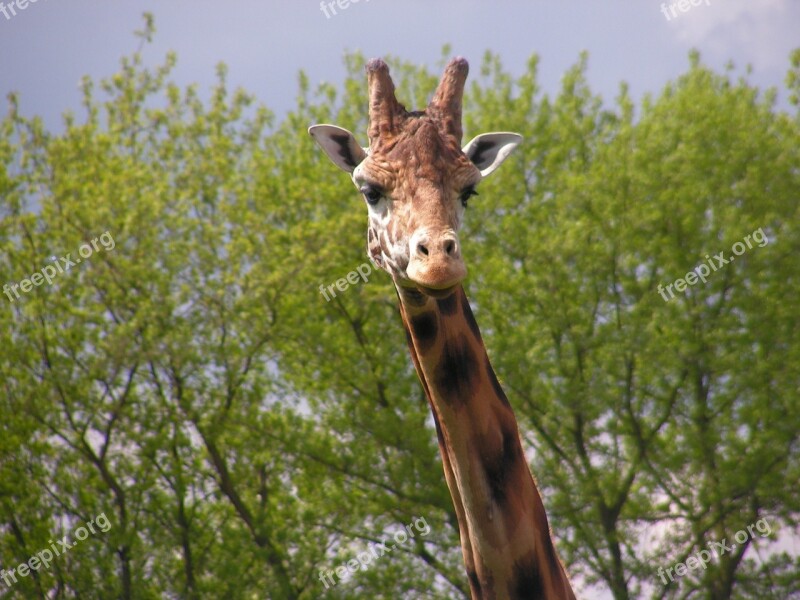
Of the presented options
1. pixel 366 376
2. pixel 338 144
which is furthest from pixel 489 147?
pixel 366 376

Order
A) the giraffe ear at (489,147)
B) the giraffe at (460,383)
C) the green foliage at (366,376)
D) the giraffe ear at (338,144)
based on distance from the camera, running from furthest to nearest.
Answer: the green foliage at (366,376)
the giraffe ear at (489,147)
the giraffe ear at (338,144)
the giraffe at (460,383)

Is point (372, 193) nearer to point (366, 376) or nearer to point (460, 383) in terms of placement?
point (460, 383)

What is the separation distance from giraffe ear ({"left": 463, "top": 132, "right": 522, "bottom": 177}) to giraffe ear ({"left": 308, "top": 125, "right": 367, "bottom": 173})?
0.53 metres

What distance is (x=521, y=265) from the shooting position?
20.8 m

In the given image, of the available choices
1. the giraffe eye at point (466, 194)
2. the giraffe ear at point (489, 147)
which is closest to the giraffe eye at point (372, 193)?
the giraffe eye at point (466, 194)

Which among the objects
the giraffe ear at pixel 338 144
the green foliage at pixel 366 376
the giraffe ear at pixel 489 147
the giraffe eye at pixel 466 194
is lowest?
the giraffe eye at pixel 466 194

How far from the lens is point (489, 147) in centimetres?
529

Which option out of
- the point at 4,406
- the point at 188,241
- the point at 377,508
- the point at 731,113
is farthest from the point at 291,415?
the point at 731,113

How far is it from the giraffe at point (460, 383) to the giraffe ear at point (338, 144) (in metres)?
0.41

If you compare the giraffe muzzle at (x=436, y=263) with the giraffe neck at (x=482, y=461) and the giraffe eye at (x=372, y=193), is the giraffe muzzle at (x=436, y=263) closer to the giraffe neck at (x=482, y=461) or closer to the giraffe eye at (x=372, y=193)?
the giraffe neck at (x=482, y=461)

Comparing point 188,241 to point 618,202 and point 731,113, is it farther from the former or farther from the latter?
point 731,113

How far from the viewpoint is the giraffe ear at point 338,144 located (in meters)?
5.11

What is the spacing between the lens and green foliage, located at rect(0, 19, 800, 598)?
1842 centimetres

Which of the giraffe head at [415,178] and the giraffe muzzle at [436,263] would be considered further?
the giraffe head at [415,178]
